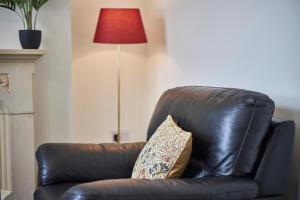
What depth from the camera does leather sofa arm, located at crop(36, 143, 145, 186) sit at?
2.12 m

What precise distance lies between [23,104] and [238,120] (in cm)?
168

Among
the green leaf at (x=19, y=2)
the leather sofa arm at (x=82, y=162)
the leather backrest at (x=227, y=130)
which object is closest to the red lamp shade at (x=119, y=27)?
the green leaf at (x=19, y=2)

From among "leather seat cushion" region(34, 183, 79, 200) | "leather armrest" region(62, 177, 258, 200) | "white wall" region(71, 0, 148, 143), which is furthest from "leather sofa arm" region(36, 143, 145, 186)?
"white wall" region(71, 0, 148, 143)

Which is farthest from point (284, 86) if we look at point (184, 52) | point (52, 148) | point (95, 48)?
point (95, 48)

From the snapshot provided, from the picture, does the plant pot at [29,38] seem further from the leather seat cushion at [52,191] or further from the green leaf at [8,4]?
the leather seat cushion at [52,191]

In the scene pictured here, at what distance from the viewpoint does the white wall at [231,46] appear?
192 centimetres

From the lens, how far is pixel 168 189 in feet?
4.88

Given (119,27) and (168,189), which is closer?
(168,189)

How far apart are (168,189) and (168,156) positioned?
0.31 metres

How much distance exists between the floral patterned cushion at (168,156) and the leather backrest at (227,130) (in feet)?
0.28

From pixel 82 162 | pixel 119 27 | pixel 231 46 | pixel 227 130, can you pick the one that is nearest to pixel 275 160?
pixel 227 130

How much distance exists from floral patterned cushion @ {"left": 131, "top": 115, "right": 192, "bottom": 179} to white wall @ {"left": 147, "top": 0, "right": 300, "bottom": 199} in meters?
0.52

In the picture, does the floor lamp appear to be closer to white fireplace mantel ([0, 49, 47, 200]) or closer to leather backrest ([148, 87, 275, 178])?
white fireplace mantel ([0, 49, 47, 200])

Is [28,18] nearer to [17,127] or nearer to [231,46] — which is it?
[17,127]
